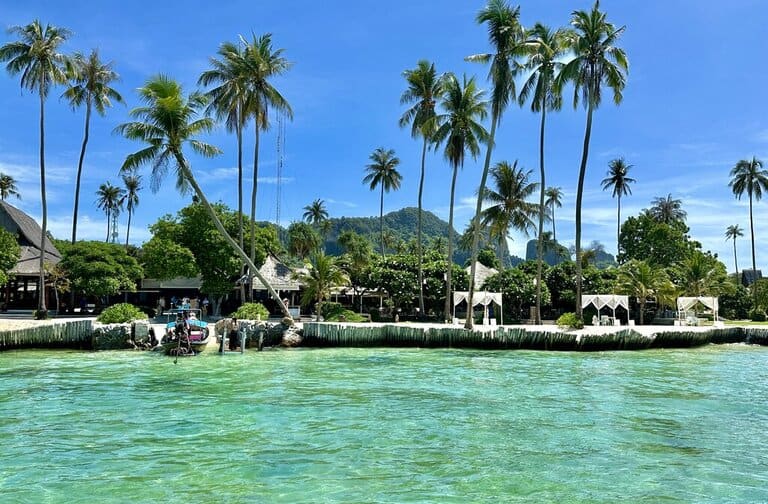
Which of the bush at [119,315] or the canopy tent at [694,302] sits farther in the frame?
the canopy tent at [694,302]

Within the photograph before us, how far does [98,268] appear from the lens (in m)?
34.5

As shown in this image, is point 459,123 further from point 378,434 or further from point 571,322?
point 378,434

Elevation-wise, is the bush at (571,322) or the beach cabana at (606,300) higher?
the beach cabana at (606,300)

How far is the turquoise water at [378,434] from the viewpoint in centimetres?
823

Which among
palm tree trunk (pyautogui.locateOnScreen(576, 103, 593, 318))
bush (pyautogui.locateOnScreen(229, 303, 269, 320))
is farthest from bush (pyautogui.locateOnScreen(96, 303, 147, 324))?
palm tree trunk (pyautogui.locateOnScreen(576, 103, 593, 318))

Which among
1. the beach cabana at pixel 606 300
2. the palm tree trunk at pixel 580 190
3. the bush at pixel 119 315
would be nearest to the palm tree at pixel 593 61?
the palm tree trunk at pixel 580 190

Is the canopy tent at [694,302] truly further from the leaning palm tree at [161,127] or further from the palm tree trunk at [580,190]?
the leaning palm tree at [161,127]

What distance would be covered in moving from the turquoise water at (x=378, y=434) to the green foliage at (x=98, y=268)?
1457cm

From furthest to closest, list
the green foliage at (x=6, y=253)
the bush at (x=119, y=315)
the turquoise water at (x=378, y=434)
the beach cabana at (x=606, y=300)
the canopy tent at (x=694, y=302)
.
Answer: the canopy tent at (x=694, y=302)
the beach cabana at (x=606, y=300)
the green foliage at (x=6, y=253)
the bush at (x=119, y=315)
the turquoise water at (x=378, y=434)

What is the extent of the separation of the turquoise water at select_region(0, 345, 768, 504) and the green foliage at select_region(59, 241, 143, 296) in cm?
1457

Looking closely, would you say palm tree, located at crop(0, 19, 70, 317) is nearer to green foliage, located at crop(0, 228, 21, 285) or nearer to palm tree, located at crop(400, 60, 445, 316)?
green foliage, located at crop(0, 228, 21, 285)

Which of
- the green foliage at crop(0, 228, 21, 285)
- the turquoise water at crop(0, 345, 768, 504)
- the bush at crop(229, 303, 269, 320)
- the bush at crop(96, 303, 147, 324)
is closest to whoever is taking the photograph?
the turquoise water at crop(0, 345, 768, 504)

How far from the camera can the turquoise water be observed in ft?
27.0

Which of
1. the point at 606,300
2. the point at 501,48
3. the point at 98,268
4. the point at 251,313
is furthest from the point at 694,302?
the point at 98,268
